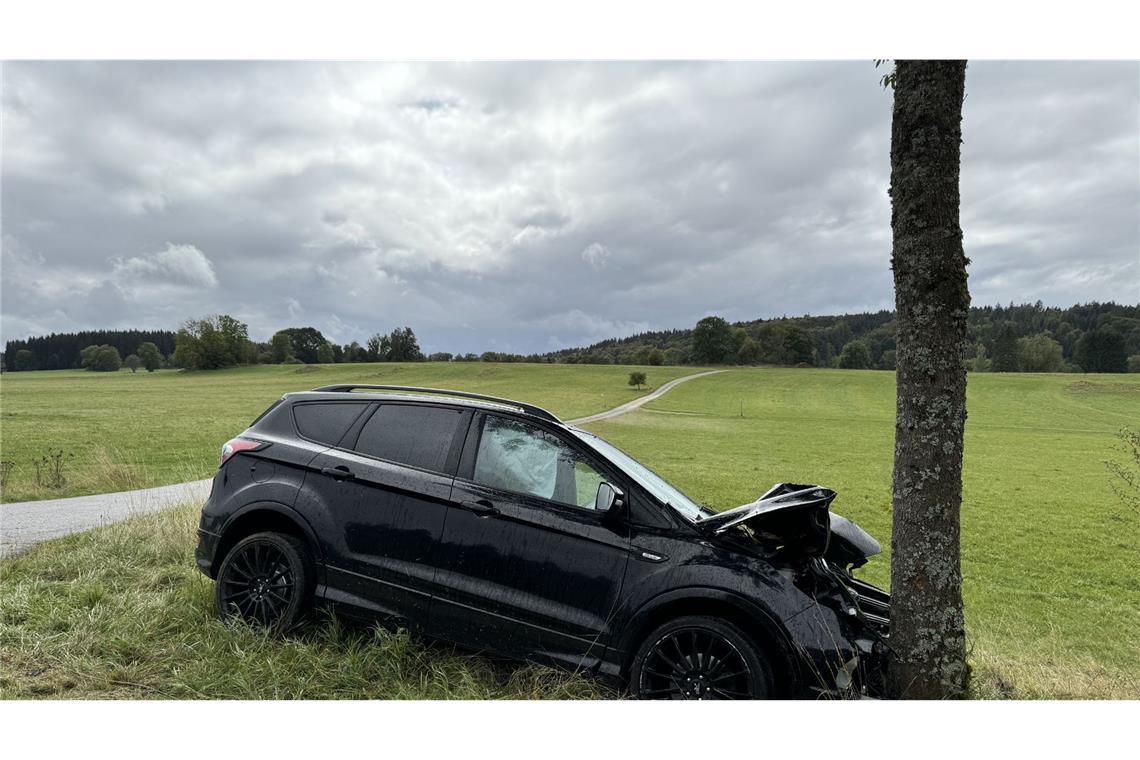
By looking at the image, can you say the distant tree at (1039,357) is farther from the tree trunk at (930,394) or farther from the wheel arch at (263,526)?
the wheel arch at (263,526)

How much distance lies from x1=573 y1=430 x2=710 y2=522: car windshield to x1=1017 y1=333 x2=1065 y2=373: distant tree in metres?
96.1

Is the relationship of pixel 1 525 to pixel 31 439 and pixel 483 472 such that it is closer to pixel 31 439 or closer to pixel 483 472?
pixel 483 472

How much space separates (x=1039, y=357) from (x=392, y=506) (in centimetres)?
9888

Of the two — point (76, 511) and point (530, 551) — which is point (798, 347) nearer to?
point (76, 511)

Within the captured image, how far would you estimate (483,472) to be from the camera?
411cm

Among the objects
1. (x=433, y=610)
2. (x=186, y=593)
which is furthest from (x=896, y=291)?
(x=186, y=593)

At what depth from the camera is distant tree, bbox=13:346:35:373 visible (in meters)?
90.6

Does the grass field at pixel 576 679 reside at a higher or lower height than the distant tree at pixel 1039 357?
lower

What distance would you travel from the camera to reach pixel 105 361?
94062mm

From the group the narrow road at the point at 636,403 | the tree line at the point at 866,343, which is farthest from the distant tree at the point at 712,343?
the narrow road at the point at 636,403

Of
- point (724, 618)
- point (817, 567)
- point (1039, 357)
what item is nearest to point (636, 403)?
point (817, 567)

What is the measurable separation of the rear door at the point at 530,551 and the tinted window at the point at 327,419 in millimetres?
1013

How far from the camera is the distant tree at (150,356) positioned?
303 feet

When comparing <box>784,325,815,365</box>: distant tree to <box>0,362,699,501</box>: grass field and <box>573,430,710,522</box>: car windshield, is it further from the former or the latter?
<box>573,430,710,522</box>: car windshield
